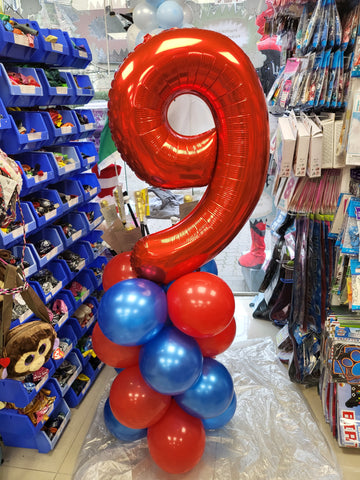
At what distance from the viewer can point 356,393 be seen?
2.15m

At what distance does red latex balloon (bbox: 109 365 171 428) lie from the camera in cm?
176

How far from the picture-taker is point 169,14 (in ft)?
8.38

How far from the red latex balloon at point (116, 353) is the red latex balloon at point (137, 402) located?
7 centimetres

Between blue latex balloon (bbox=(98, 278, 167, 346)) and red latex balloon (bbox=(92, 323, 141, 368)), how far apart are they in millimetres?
189

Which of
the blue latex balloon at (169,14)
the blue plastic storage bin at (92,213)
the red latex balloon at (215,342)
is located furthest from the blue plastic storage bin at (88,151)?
the red latex balloon at (215,342)

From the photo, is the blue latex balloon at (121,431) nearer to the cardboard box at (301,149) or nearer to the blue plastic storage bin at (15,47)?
the cardboard box at (301,149)

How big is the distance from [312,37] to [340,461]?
89.8 inches

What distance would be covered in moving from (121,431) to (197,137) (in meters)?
1.58

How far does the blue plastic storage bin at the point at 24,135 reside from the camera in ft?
5.96

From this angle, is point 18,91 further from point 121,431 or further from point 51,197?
point 121,431

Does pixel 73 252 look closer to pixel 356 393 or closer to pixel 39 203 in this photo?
pixel 39 203

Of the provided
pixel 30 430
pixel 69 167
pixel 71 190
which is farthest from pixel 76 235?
pixel 30 430

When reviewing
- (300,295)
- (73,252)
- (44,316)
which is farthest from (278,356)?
(44,316)

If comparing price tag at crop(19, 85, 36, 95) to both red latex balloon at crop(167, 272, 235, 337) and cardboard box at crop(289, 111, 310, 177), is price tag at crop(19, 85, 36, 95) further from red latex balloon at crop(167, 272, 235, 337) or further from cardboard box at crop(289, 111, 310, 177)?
cardboard box at crop(289, 111, 310, 177)
